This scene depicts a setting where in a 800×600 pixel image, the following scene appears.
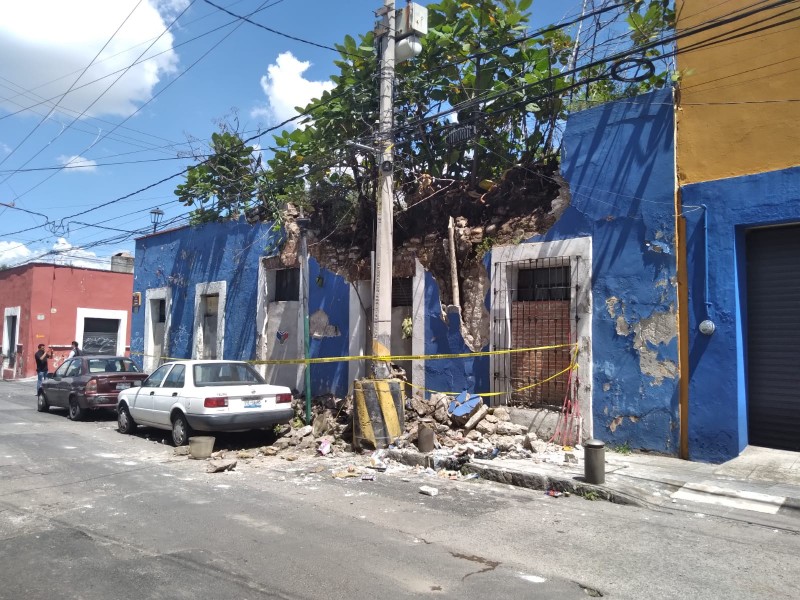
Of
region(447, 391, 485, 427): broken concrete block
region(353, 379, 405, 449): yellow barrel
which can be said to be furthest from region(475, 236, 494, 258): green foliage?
region(353, 379, 405, 449): yellow barrel

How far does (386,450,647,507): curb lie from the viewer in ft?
23.0

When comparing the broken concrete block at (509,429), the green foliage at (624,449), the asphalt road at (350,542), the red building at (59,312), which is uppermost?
the red building at (59,312)

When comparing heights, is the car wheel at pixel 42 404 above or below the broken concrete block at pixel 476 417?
below

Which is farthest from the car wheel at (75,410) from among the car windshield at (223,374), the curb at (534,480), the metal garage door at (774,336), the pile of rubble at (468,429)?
the metal garage door at (774,336)

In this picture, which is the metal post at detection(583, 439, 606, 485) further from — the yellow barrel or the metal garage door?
the yellow barrel

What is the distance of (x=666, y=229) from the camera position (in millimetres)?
9141

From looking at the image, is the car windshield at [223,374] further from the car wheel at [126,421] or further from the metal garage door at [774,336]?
the metal garage door at [774,336]

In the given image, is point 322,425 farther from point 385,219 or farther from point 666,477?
point 666,477

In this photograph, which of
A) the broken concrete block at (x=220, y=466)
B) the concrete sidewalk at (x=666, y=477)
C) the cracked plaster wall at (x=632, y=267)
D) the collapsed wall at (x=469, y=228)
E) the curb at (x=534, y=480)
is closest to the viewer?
the concrete sidewalk at (x=666, y=477)

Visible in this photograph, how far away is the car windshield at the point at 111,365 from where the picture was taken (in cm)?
1460

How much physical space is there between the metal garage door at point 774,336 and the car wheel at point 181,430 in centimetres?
892

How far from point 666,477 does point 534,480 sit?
1.69 meters

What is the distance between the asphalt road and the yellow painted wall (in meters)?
5.12

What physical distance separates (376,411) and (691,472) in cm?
466
